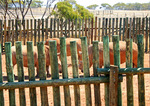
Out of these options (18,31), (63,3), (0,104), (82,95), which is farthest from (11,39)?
(63,3)

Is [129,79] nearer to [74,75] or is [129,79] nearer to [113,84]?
[113,84]

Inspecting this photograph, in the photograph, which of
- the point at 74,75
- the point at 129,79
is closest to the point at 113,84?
the point at 129,79

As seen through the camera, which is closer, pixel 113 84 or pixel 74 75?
pixel 113 84

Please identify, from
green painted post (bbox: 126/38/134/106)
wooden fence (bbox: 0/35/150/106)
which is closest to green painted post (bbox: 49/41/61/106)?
wooden fence (bbox: 0/35/150/106)

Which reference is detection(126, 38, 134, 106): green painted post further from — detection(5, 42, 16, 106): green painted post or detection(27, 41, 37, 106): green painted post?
detection(5, 42, 16, 106): green painted post

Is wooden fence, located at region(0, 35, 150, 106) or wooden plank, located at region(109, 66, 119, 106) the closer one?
wooden plank, located at region(109, 66, 119, 106)

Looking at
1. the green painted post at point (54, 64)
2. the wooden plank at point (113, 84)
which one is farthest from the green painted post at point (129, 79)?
the green painted post at point (54, 64)

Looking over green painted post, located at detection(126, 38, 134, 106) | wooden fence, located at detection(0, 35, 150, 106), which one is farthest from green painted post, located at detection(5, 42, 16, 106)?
green painted post, located at detection(126, 38, 134, 106)

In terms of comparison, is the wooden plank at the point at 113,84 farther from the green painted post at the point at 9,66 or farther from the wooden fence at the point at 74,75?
the green painted post at the point at 9,66

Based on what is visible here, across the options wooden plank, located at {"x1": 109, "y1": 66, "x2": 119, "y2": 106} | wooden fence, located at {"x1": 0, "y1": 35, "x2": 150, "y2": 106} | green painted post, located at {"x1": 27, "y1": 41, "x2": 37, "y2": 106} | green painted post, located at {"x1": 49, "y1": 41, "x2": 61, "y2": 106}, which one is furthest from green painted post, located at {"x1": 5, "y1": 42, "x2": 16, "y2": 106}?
wooden plank, located at {"x1": 109, "y1": 66, "x2": 119, "y2": 106}

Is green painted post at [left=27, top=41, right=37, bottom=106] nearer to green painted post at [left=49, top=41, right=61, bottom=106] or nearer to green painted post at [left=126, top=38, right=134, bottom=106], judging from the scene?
green painted post at [left=49, top=41, right=61, bottom=106]

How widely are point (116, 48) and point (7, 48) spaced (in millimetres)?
1617

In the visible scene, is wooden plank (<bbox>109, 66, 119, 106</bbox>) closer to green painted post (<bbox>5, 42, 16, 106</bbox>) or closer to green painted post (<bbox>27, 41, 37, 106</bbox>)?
green painted post (<bbox>27, 41, 37, 106</bbox>)

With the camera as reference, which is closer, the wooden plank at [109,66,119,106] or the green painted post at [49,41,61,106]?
the wooden plank at [109,66,119,106]
